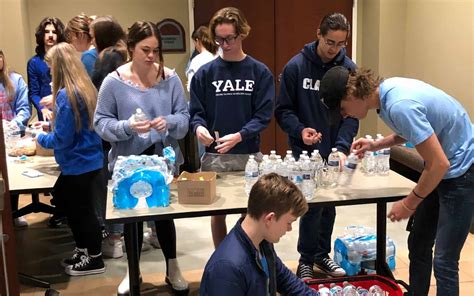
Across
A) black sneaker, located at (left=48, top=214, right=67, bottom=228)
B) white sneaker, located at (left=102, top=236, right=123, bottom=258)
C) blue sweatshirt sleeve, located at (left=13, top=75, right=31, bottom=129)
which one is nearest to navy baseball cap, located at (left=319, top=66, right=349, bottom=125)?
white sneaker, located at (left=102, top=236, right=123, bottom=258)

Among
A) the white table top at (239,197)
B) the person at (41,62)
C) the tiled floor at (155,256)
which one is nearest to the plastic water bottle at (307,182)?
the white table top at (239,197)

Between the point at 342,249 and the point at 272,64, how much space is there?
2.96 metres

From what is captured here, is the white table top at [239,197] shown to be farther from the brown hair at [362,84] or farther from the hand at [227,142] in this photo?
the brown hair at [362,84]

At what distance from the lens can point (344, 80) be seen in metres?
2.33

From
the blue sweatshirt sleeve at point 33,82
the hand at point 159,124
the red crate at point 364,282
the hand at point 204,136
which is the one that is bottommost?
the red crate at point 364,282

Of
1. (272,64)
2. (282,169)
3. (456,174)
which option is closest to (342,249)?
(282,169)

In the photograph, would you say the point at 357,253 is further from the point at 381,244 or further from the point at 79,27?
the point at 79,27

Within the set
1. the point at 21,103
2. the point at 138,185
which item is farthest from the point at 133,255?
the point at 21,103

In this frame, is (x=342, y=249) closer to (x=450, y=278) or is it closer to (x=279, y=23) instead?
(x=450, y=278)

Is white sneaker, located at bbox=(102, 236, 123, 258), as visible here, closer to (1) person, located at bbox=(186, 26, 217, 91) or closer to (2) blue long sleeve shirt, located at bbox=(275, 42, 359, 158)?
(2) blue long sleeve shirt, located at bbox=(275, 42, 359, 158)

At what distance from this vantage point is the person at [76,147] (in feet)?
10.6

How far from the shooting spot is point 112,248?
3871mm

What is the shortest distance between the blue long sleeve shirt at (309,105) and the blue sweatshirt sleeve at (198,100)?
1.47 ft

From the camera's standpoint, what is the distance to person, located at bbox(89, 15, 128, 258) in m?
3.60
